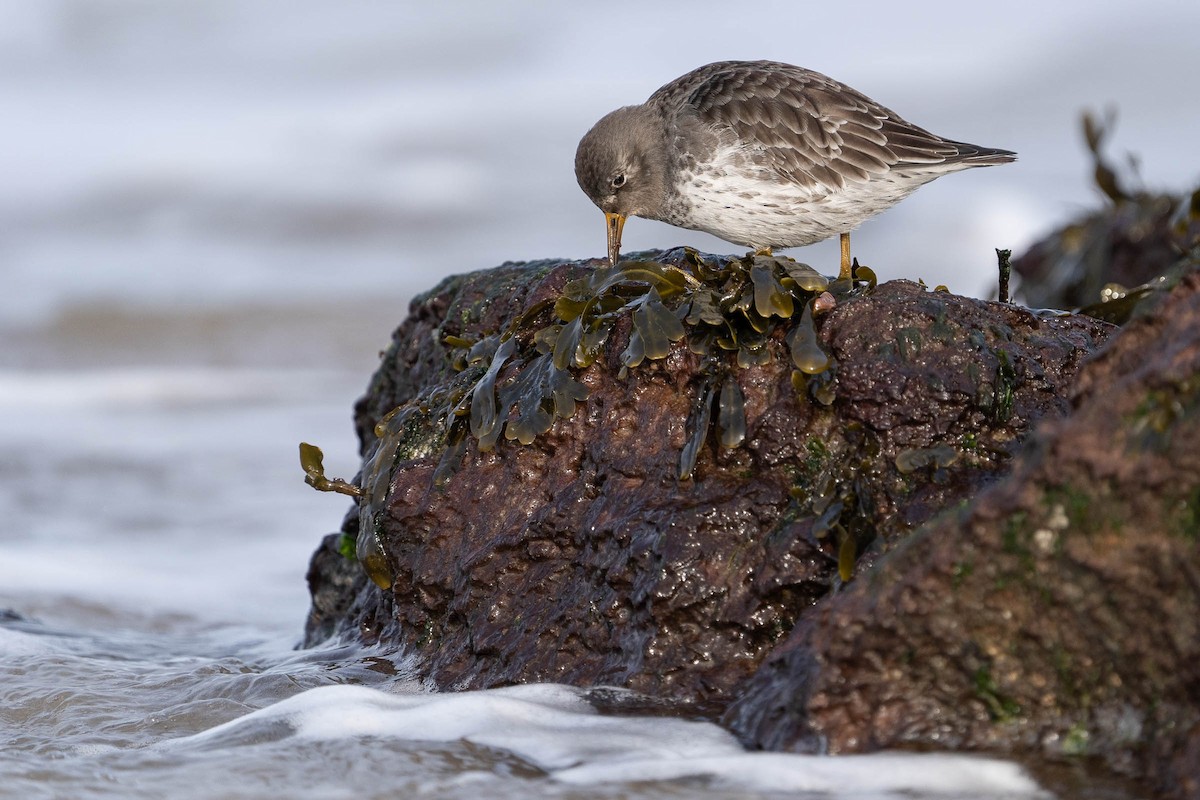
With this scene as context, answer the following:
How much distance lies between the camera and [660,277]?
396 cm

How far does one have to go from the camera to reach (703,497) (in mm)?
3518

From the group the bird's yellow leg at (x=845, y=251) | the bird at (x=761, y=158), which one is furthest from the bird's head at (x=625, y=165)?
the bird's yellow leg at (x=845, y=251)

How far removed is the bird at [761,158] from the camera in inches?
212

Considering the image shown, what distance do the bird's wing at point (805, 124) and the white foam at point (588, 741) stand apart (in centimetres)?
285

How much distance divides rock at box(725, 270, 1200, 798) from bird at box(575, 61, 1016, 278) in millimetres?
2555

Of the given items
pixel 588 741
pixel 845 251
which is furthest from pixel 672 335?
pixel 845 251

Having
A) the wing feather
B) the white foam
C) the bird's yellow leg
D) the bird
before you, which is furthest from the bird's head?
the white foam

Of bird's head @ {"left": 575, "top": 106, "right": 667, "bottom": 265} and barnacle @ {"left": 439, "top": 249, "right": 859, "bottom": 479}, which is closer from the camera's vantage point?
barnacle @ {"left": 439, "top": 249, "right": 859, "bottom": 479}

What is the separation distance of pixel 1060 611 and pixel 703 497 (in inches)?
44.8

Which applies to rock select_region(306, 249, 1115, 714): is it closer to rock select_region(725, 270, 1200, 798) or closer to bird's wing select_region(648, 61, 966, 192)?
rock select_region(725, 270, 1200, 798)

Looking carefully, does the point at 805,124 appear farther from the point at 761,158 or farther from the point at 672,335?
the point at 672,335

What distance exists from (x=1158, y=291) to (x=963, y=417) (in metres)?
0.67

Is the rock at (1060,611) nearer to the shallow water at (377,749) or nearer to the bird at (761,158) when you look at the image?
the shallow water at (377,749)

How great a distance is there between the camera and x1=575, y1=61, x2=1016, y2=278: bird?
5.38 m
